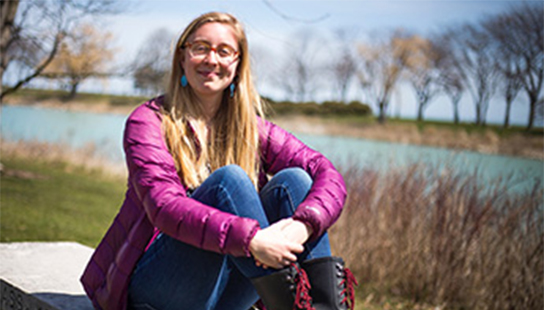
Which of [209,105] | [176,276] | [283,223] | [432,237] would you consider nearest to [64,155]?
[432,237]

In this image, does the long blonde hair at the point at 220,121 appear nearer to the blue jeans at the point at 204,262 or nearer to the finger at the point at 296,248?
the blue jeans at the point at 204,262

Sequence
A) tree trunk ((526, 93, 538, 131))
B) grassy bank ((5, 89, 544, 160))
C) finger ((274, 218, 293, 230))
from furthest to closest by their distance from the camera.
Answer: grassy bank ((5, 89, 544, 160)), tree trunk ((526, 93, 538, 131)), finger ((274, 218, 293, 230))

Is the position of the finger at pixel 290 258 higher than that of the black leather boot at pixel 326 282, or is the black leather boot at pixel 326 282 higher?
the finger at pixel 290 258

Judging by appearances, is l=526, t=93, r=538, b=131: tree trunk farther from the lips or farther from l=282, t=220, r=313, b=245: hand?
l=282, t=220, r=313, b=245: hand

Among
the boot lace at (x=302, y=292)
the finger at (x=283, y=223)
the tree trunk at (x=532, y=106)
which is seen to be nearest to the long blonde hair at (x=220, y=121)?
the finger at (x=283, y=223)

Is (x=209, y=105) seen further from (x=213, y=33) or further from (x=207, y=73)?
(x=213, y=33)

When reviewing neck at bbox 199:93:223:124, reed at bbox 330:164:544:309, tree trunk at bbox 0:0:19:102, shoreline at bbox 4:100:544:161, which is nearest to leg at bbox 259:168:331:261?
neck at bbox 199:93:223:124

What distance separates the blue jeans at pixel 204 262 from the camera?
1.66m

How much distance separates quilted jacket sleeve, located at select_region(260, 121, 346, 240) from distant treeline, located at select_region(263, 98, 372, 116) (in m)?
6.41

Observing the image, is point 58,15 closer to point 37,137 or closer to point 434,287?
point 37,137

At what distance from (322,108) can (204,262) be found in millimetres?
14696

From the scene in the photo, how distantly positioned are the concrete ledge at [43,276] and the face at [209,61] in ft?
2.93

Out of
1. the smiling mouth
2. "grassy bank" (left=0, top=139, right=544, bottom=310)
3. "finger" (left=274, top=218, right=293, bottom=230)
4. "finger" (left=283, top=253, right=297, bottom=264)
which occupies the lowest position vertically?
"grassy bank" (left=0, top=139, right=544, bottom=310)

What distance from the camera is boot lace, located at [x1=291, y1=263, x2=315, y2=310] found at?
1.60 metres
